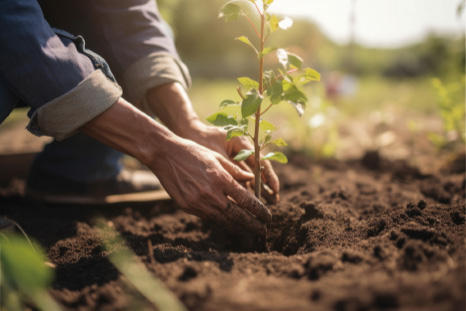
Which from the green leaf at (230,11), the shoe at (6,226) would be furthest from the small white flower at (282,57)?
the shoe at (6,226)

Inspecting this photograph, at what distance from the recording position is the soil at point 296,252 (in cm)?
97

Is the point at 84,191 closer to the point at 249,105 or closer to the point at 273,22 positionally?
the point at 249,105

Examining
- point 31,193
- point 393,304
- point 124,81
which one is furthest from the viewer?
point 31,193

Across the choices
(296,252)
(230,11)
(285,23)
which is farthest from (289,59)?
(296,252)

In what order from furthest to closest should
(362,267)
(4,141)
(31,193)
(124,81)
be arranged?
(4,141) → (31,193) → (124,81) → (362,267)

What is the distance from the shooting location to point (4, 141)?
4.16m

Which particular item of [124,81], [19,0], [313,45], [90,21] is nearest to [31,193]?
[124,81]

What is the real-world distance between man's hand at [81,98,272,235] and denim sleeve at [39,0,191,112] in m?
0.65

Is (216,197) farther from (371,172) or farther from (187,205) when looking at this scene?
(371,172)

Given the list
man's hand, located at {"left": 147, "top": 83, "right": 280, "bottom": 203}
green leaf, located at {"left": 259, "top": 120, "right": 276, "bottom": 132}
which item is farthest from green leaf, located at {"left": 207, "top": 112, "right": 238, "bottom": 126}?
man's hand, located at {"left": 147, "top": 83, "right": 280, "bottom": 203}

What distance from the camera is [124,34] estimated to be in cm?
224

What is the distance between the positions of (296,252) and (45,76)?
1.22 metres

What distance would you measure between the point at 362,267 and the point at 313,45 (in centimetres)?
1796

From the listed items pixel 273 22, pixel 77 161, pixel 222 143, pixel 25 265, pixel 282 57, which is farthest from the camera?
pixel 77 161
